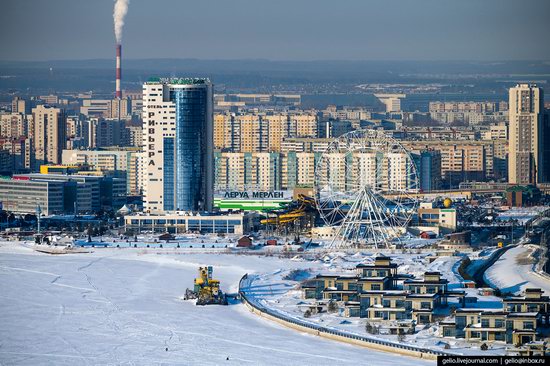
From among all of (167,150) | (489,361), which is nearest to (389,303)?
(489,361)

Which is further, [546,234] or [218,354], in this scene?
[546,234]

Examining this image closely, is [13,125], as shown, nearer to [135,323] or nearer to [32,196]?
[32,196]

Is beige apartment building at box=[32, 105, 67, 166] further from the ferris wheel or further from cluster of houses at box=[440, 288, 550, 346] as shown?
cluster of houses at box=[440, 288, 550, 346]

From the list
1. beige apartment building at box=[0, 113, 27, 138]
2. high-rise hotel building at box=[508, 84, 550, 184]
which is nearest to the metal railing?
high-rise hotel building at box=[508, 84, 550, 184]

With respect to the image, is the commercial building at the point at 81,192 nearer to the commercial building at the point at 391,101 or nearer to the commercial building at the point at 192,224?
the commercial building at the point at 192,224

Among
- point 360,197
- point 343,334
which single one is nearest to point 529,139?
point 360,197

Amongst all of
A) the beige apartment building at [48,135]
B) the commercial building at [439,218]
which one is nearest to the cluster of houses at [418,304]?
the commercial building at [439,218]

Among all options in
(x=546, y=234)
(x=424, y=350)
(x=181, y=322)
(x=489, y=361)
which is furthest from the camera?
(x=546, y=234)

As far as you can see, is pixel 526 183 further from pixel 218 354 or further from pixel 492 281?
Result: pixel 218 354
